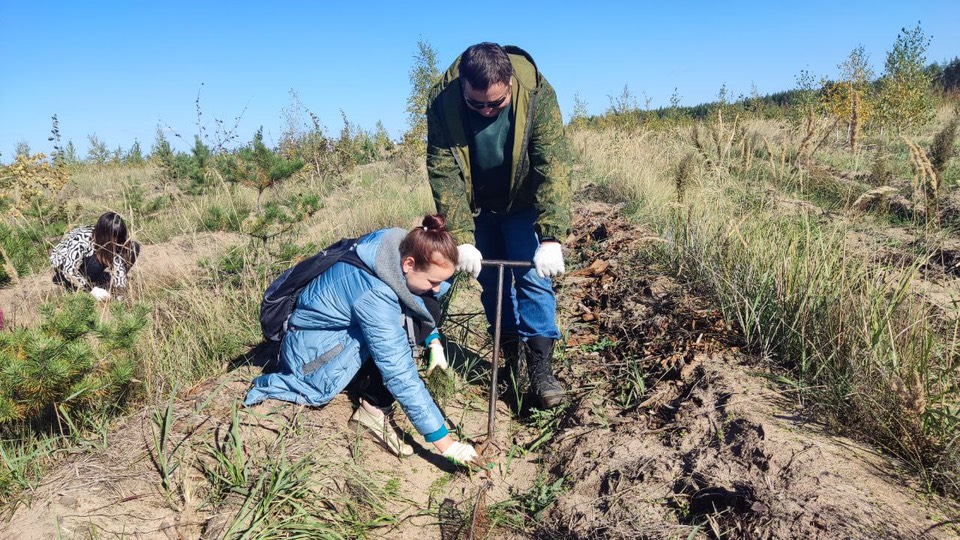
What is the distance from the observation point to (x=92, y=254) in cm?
514

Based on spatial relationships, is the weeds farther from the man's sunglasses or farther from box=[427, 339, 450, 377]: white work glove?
the man's sunglasses

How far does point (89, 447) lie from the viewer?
93.8 inches

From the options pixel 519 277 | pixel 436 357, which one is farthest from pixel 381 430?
pixel 519 277

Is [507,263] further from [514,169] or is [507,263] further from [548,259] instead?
[514,169]

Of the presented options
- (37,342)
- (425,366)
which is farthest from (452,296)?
(37,342)

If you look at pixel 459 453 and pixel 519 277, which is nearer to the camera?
pixel 459 453

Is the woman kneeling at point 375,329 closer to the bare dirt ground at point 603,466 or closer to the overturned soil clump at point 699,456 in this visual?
the bare dirt ground at point 603,466

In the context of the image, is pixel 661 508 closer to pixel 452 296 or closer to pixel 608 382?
pixel 608 382

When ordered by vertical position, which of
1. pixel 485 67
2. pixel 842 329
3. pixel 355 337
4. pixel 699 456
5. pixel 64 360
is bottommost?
pixel 699 456

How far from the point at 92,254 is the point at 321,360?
370 cm

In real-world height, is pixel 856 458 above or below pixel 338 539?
above

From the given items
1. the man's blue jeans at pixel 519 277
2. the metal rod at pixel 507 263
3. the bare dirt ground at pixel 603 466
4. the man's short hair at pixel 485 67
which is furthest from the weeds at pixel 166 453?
the man's short hair at pixel 485 67

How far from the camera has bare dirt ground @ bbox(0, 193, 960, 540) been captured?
1.95 metres

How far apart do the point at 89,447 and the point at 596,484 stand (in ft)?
6.95
